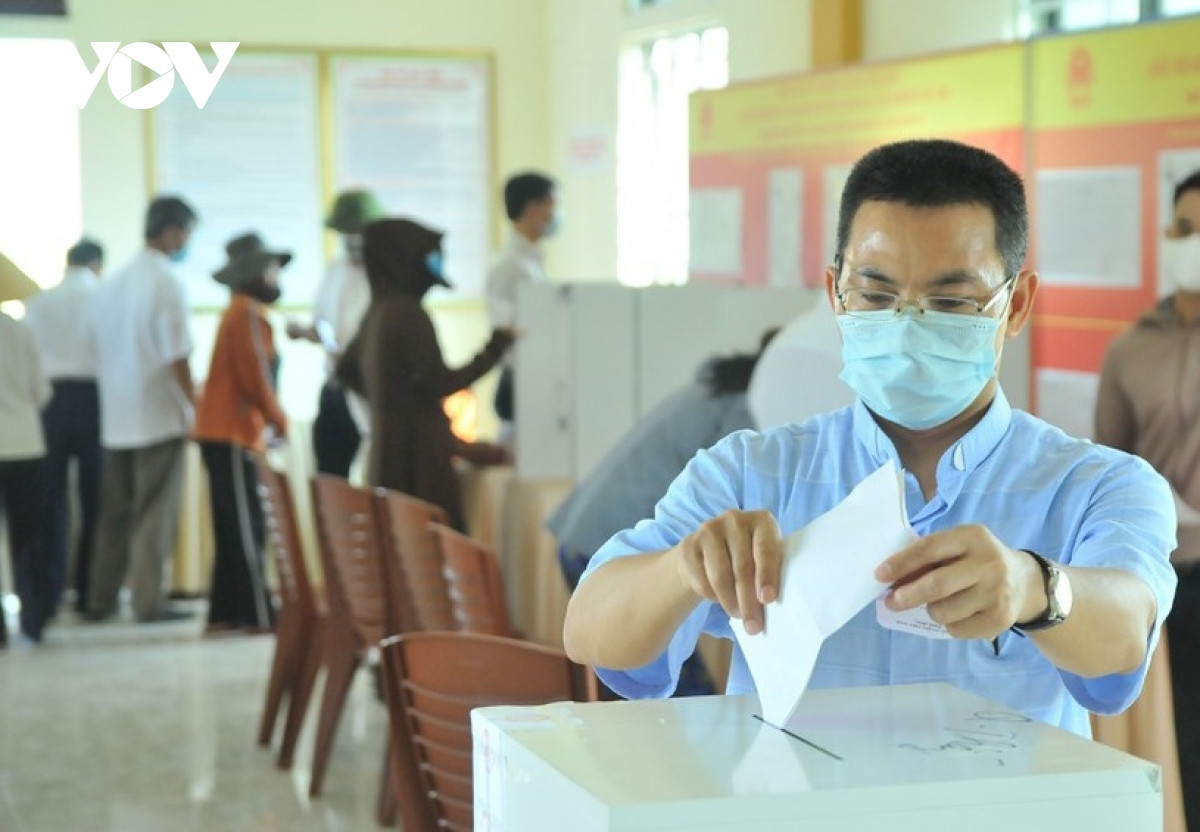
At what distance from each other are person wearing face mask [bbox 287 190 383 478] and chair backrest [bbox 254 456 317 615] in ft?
5.08

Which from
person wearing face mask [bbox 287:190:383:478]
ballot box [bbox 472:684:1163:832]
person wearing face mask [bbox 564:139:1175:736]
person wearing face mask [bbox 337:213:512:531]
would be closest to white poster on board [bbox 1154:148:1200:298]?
person wearing face mask [bbox 337:213:512:531]

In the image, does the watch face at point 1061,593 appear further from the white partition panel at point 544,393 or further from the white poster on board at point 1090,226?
the white partition panel at point 544,393

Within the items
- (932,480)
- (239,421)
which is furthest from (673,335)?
(932,480)

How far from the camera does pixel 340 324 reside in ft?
24.6

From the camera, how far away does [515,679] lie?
249cm

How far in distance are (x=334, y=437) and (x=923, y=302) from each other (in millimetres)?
5943

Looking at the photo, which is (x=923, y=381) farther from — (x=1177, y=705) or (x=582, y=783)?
(x=1177, y=705)

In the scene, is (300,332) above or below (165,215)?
below

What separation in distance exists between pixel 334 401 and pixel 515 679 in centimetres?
481

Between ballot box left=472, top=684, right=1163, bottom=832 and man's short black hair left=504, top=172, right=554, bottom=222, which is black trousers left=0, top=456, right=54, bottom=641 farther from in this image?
ballot box left=472, top=684, right=1163, bottom=832

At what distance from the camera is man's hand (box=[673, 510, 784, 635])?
1186mm

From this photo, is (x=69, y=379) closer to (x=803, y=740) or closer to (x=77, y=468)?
(x=77, y=468)

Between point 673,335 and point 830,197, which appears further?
point 830,197

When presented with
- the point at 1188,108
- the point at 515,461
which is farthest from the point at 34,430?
the point at 1188,108
